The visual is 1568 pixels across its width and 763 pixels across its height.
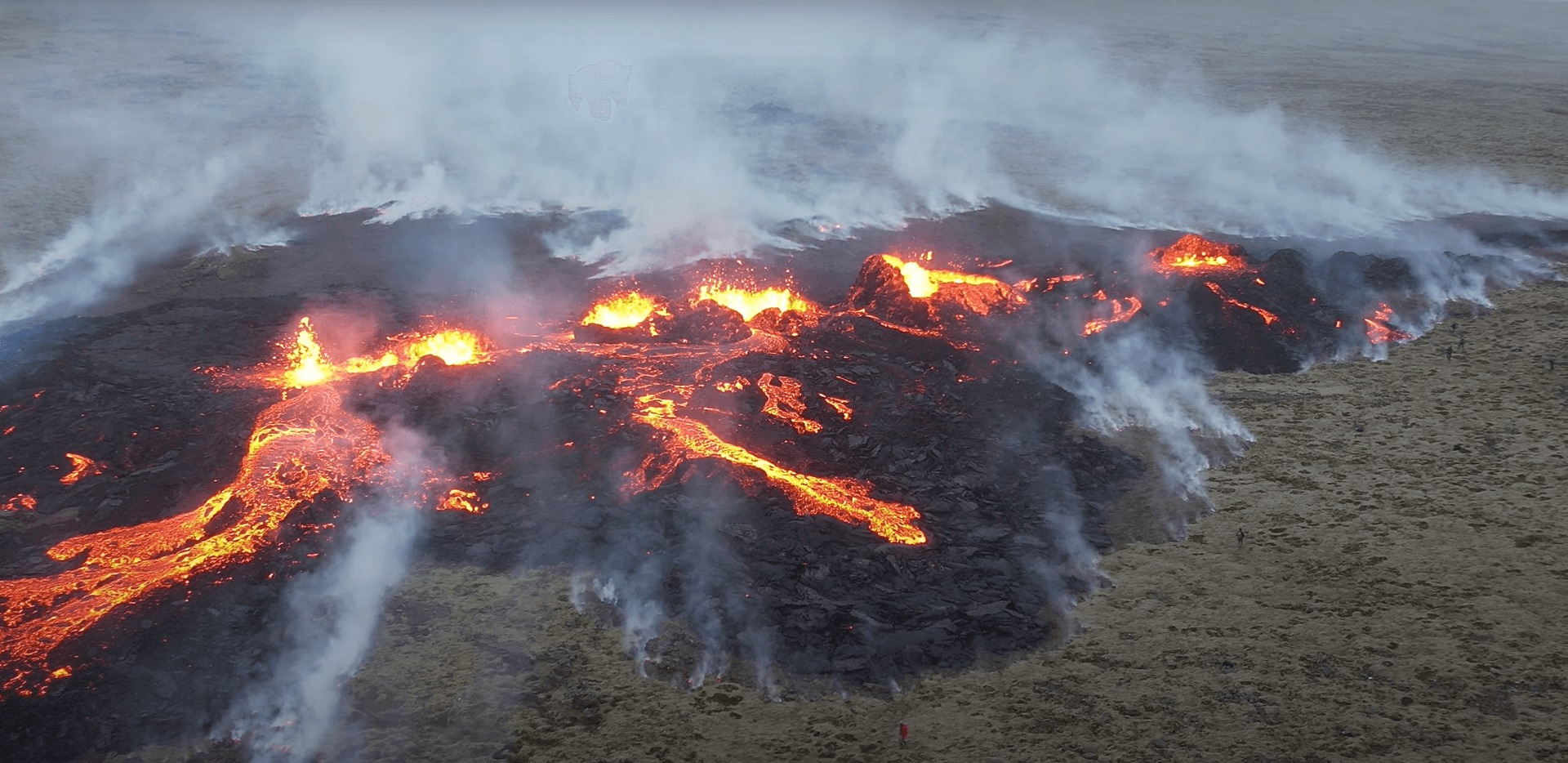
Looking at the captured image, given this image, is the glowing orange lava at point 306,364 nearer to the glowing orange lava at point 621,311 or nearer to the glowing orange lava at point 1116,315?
the glowing orange lava at point 621,311

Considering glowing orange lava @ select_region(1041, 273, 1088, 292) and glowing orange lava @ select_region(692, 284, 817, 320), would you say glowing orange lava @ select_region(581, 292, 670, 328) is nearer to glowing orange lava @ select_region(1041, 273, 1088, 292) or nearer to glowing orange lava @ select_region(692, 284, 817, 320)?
glowing orange lava @ select_region(692, 284, 817, 320)

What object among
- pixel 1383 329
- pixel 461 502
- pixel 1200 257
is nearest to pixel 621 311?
pixel 461 502

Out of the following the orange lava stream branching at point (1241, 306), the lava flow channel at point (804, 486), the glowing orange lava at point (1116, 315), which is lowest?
the lava flow channel at point (804, 486)

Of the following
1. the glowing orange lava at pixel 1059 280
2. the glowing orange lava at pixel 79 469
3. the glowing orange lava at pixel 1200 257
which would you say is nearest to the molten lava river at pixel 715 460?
the glowing orange lava at pixel 79 469

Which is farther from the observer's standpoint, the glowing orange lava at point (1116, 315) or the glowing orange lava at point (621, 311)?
the glowing orange lava at point (621, 311)

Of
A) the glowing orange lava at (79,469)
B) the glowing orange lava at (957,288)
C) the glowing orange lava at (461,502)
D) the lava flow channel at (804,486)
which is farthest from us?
the glowing orange lava at (957,288)

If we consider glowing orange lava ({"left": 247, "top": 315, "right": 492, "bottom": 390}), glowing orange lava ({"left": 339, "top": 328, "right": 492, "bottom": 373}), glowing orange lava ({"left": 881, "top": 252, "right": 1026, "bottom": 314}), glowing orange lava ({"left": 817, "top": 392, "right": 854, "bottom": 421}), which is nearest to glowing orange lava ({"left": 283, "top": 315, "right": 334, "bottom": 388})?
glowing orange lava ({"left": 247, "top": 315, "right": 492, "bottom": 390})

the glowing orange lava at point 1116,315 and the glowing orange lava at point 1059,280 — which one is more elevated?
the glowing orange lava at point 1059,280
